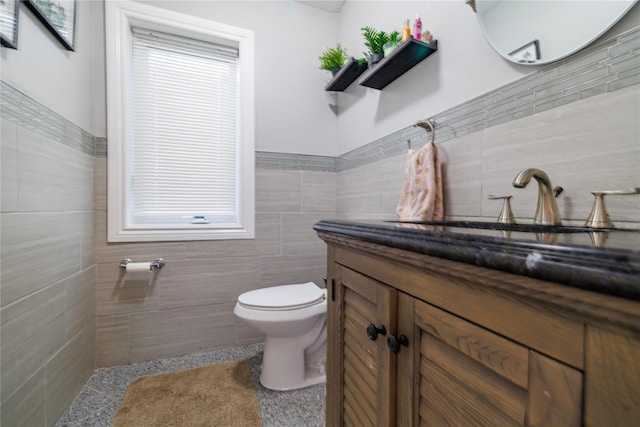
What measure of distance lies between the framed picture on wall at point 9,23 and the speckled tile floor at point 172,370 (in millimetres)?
1496

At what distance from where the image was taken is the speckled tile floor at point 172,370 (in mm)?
1219

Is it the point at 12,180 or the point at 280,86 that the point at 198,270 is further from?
the point at 280,86

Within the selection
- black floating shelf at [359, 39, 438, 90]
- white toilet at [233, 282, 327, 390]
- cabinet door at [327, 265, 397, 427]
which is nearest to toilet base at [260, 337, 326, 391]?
white toilet at [233, 282, 327, 390]

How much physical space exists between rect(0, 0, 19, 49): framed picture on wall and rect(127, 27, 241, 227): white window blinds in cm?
77

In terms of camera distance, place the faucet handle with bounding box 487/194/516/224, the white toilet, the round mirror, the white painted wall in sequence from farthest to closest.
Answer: the white toilet → the white painted wall → the faucet handle with bounding box 487/194/516/224 → the round mirror

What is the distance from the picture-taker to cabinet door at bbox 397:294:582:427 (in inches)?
12.4

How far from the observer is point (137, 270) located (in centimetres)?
157

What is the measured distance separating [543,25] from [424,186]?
1.97 ft

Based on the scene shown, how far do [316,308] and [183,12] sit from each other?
1958mm

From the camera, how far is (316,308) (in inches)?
56.0

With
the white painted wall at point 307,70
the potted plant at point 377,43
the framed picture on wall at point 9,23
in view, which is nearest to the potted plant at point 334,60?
the white painted wall at point 307,70

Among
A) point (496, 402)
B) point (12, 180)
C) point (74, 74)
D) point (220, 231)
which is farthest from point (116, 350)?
point (496, 402)

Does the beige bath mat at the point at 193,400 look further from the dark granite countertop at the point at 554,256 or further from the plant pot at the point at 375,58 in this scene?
the plant pot at the point at 375,58

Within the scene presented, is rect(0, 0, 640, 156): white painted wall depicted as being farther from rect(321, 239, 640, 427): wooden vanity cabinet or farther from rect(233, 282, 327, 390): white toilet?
rect(233, 282, 327, 390): white toilet
